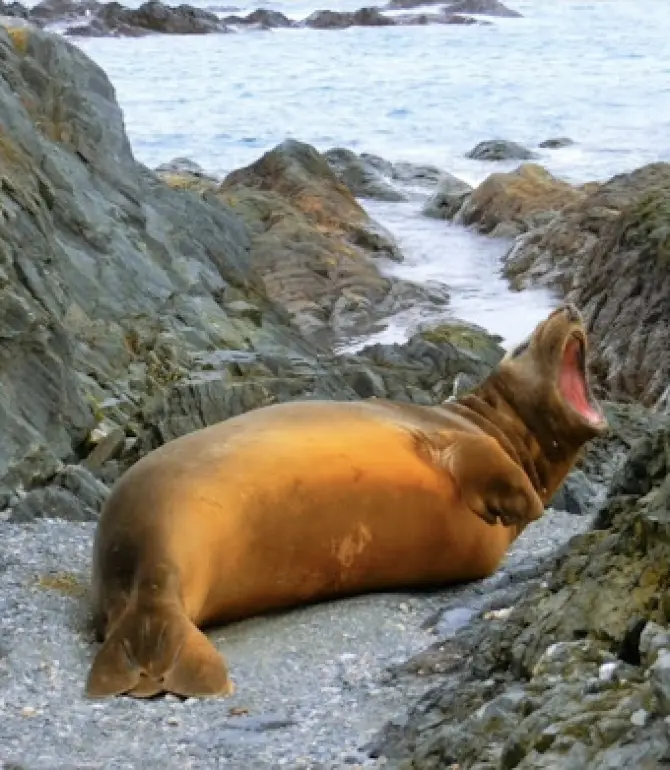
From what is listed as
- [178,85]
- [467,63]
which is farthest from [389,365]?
[467,63]

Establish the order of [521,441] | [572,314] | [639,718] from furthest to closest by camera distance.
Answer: [521,441], [572,314], [639,718]

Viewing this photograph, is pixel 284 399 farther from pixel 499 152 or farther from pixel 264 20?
pixel 264 20

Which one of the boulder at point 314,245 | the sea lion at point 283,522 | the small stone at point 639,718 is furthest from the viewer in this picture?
the boulder at point 314,245

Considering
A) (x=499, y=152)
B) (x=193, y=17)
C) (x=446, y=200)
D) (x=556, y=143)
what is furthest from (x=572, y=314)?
(x=193, y=17)

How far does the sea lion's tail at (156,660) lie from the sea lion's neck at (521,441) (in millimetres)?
1892

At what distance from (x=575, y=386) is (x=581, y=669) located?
10.2 feet

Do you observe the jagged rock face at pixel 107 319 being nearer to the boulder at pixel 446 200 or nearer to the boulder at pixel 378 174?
the boulder at pixel 446 200

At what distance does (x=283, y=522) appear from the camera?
4445 mm

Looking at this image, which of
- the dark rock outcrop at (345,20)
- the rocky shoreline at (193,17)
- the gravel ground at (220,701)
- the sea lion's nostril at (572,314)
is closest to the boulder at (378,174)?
the sea lion's nostril at (572,314)

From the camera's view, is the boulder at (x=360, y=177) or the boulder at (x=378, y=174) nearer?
the boulder at (x=360, y=177)

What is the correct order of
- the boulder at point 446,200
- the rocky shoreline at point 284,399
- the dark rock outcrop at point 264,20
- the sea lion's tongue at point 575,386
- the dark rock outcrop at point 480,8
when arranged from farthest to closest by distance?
1. the dark rock outcrop at point 480,8
2. the dark rock outcrop at point 264,20
3. the boulder at point 446,200
4. the sea lion's tongue at point 575,386
5. the rocky shoreline at point 284,399

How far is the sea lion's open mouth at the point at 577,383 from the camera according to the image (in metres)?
5.45

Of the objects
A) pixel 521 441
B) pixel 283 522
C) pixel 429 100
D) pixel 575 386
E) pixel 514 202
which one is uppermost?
pixel 283 522

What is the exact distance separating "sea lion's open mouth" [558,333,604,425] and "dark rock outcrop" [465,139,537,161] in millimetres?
16306
